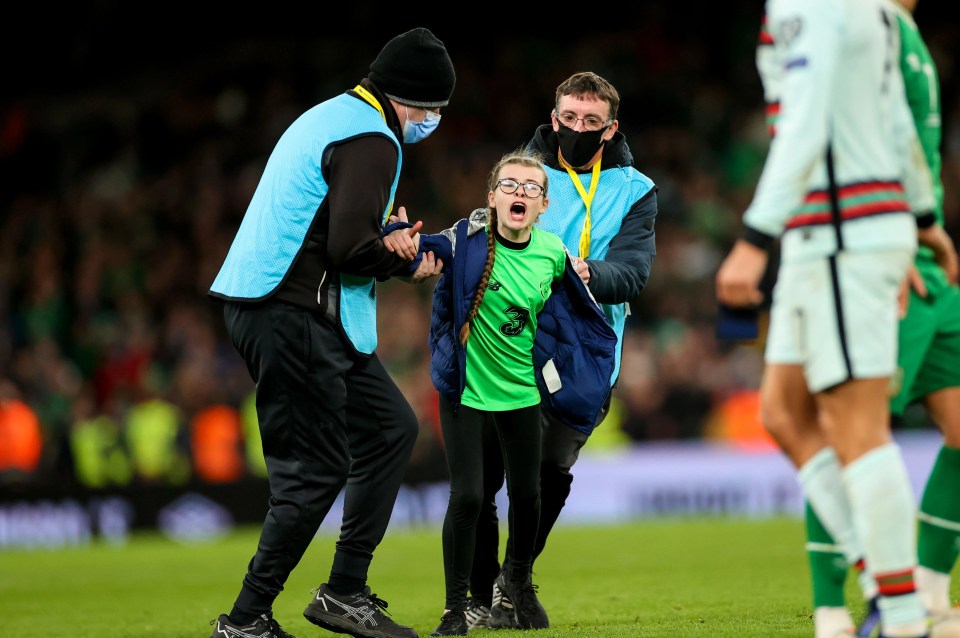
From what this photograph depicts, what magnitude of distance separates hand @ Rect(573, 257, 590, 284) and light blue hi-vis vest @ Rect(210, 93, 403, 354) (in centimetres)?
101

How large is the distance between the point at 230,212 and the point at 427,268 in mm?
14469

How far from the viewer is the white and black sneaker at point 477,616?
264 inches

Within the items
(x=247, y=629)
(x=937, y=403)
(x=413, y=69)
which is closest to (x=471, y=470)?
(x=247, y=629)

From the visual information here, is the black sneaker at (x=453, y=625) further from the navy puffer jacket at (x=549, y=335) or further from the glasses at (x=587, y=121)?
the glasses at (x=587, y=121)

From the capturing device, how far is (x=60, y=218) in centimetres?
2014

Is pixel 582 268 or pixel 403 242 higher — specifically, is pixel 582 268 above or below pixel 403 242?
below

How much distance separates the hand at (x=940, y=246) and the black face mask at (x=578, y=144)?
223 cm

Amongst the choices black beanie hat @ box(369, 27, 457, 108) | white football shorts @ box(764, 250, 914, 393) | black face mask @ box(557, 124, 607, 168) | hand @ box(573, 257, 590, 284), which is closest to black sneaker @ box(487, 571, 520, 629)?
hand @ box(573, 257, 590, 284)

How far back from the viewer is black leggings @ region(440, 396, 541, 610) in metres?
6.46

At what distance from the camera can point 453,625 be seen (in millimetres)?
6414

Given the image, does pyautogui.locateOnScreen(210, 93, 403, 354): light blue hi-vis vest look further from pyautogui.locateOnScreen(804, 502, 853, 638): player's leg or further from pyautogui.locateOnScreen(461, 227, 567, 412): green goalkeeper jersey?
pyautogui.locateOnScreen(804, 502, 853, 638): player's leg

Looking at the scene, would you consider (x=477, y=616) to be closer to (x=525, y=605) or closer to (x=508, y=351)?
(x=525, y=605)

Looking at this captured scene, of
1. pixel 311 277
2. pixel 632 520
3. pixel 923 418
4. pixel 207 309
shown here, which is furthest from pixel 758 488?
pixel 311 277

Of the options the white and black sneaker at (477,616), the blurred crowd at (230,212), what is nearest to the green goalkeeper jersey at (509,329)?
the white and black sneaker at (477,616)
